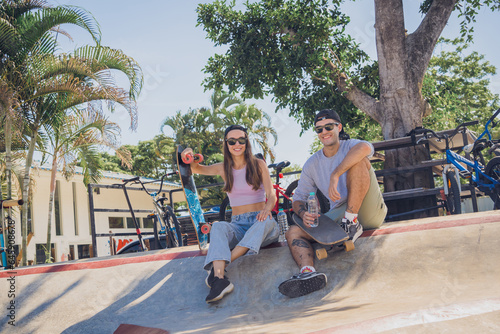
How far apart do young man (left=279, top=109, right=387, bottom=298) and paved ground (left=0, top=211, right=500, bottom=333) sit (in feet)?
0.60

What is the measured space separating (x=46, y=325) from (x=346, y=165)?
326 centimetres

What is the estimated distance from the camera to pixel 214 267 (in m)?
3.96

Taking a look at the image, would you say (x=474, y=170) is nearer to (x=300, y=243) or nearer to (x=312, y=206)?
(x=312, y=206)

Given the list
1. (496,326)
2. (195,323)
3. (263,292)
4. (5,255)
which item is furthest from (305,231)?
(5,255)

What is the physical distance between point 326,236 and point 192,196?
189 centimetres

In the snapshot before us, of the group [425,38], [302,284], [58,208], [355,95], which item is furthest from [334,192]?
[58,208]

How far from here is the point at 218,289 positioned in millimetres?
3879

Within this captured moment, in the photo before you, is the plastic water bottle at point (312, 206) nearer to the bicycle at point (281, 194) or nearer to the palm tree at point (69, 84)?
the bicycle at point (281, 194)

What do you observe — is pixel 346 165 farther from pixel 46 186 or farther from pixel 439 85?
pixel 46 186

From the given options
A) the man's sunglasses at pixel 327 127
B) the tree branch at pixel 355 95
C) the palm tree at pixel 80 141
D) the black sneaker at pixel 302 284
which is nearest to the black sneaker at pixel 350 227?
the black sneaker at pixel 302 284

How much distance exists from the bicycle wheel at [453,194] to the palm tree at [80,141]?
7.88 meters

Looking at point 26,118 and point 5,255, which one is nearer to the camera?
point 5,255

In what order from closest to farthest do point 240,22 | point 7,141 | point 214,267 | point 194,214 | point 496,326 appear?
point 496,326, point 214,267, point 194,214, point 7,141, point 240,22

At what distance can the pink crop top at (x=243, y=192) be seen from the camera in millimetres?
4598
